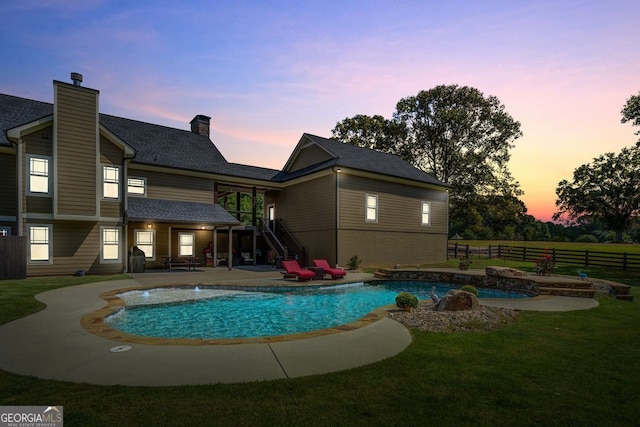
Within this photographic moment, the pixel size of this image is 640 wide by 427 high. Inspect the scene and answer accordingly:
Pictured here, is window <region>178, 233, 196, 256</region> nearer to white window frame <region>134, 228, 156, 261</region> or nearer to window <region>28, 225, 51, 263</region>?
white window frame <region>134, 228, 156, 261</region>

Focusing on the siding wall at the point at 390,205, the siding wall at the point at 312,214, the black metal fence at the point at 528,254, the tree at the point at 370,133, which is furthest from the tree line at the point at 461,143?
the siding wall at the point at 312,214

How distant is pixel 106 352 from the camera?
5195 millimetres

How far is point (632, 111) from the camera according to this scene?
75.4ft

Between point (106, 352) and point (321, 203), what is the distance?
16.3 m

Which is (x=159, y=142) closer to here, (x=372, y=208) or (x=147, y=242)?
(x=147, y=242)

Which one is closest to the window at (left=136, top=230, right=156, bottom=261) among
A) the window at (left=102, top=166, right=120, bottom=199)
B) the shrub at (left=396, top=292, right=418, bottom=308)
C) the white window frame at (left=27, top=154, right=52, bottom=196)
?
the window at (left=102, top=166, right=120, bottom=199)

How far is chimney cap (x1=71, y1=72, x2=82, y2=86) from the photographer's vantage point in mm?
15325

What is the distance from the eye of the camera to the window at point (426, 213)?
2484 centimetres

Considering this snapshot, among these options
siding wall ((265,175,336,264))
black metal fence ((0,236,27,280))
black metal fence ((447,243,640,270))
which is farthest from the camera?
black metal fence ((447,243,640,270))

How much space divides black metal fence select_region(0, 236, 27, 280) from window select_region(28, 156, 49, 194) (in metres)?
2.34

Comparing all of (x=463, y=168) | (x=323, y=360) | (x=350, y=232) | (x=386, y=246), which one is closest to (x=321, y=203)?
(x=350, y=232)

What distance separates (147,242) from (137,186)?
318cm

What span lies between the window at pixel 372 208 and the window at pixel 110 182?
1408 cm

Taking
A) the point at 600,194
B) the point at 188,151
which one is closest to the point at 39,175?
the point at 188,151
